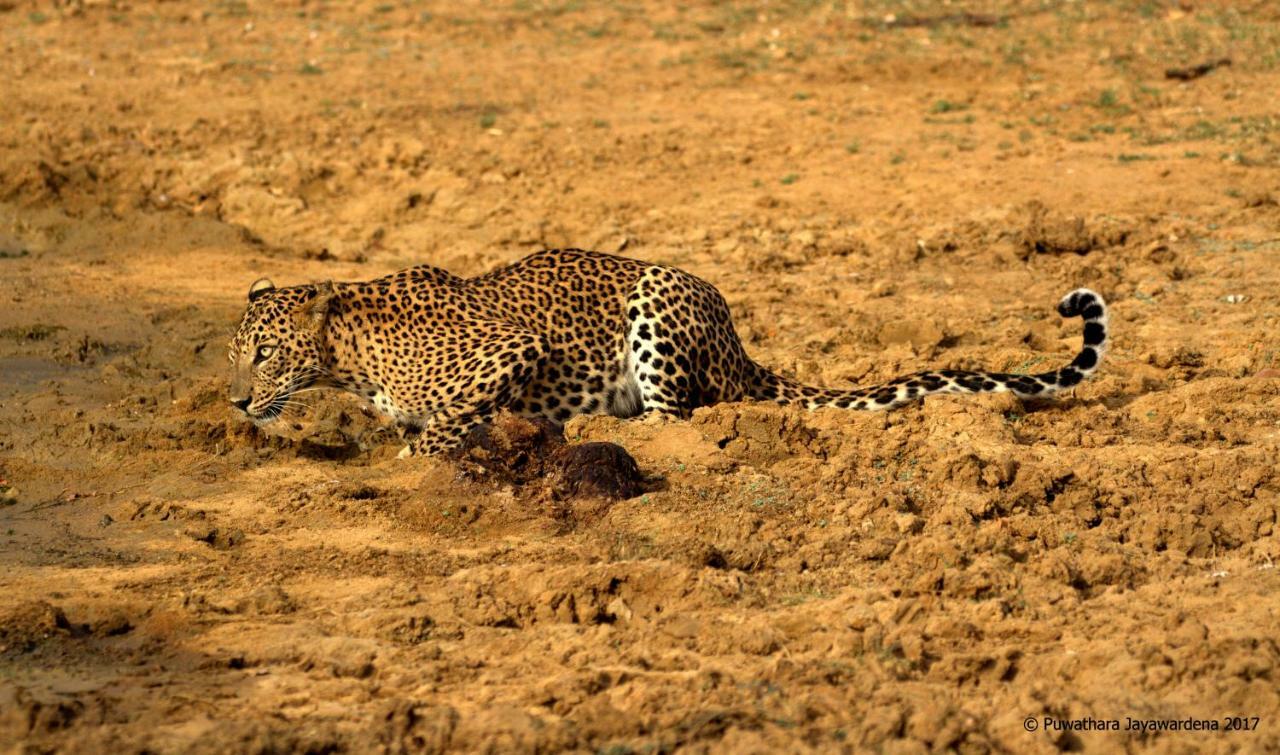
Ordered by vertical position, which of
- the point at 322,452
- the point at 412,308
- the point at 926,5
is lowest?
the point at 322,452

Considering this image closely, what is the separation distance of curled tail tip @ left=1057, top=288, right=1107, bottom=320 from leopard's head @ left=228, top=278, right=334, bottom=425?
4.04m

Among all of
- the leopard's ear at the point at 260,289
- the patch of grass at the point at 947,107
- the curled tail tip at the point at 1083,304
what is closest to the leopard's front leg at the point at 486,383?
the leopard's ear at the point at 260,289

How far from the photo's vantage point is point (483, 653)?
620 cm

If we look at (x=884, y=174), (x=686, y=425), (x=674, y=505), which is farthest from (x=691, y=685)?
(x=884, y=174)

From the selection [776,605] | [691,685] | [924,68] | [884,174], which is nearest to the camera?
[691,685]

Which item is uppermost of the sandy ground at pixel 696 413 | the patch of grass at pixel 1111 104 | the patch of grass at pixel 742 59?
the patch of grass at pixel 742 59

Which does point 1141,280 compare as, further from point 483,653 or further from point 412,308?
point 483,653

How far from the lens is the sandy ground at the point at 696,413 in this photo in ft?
19.2

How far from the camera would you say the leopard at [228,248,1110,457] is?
9.29 metres

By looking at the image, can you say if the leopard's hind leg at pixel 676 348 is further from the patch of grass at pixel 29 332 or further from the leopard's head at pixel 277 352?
the patch of grass at pixel 29 332

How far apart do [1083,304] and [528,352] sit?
3032 mm

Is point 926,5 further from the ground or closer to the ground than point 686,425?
further from the ground

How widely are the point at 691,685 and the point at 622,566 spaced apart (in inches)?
42.1

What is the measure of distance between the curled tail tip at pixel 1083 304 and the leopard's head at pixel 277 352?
4041 mm
